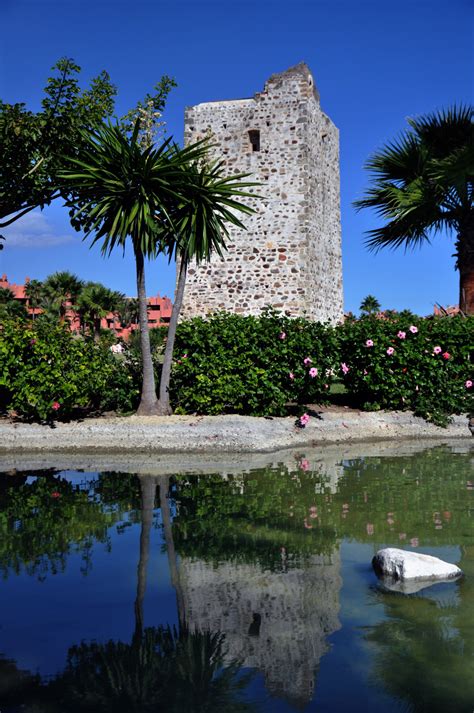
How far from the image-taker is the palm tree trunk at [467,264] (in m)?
14.1

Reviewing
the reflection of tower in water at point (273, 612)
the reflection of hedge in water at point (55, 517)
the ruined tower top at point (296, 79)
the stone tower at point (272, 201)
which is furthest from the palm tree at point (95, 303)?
the reflection of tower in water at point (273, 612)

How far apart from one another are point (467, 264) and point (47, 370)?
8856mm

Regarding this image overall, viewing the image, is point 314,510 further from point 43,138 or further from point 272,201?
point 272,201

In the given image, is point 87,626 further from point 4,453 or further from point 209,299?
point 209,299

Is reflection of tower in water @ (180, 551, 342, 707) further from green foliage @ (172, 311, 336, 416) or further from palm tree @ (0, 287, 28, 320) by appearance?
palm tree @ (0, 287, 28, 320)

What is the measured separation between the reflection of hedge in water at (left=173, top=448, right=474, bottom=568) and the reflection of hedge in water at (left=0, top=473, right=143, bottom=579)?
0.60 m

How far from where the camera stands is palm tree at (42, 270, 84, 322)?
1442 inches

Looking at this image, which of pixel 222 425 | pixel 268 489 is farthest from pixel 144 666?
pixel 222 425

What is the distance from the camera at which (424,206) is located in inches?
559

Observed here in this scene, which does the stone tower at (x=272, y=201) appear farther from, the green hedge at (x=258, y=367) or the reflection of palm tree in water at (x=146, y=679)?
the reflection of palm tree in water at (x=146, y=679)

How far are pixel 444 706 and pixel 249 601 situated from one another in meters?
1.37

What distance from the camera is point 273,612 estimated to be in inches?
146

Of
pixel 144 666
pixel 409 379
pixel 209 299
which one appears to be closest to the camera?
pixel 144 666

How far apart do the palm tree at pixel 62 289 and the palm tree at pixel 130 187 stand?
26.9 metres
